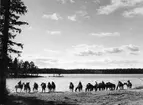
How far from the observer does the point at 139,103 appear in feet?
59.7

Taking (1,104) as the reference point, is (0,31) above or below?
above

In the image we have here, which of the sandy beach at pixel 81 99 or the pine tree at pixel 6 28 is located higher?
the pine tree at pixel 6 28

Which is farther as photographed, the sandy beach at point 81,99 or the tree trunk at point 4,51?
the tree trunk at point 4,51

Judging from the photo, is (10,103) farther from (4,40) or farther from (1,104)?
(4,40)

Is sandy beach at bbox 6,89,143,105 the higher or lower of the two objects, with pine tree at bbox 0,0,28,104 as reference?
lower

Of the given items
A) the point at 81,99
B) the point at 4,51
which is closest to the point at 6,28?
the point at 4,51

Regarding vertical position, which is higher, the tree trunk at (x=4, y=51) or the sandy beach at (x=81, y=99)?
the tree trunk at (x=4, y=51)

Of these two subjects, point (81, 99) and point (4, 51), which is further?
point (81, 99)

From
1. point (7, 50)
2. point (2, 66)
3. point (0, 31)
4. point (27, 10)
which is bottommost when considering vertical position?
point (2, 66)

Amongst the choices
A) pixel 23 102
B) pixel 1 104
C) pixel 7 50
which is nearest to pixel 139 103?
pixel 23 102

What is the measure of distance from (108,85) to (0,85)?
2283 centimetres

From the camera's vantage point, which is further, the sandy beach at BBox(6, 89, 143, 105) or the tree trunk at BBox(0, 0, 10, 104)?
the tree trunk at BBox(0, 0, 10, 104)

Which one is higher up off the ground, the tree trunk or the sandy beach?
the tree trunk

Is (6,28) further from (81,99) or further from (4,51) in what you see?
(81,99)
